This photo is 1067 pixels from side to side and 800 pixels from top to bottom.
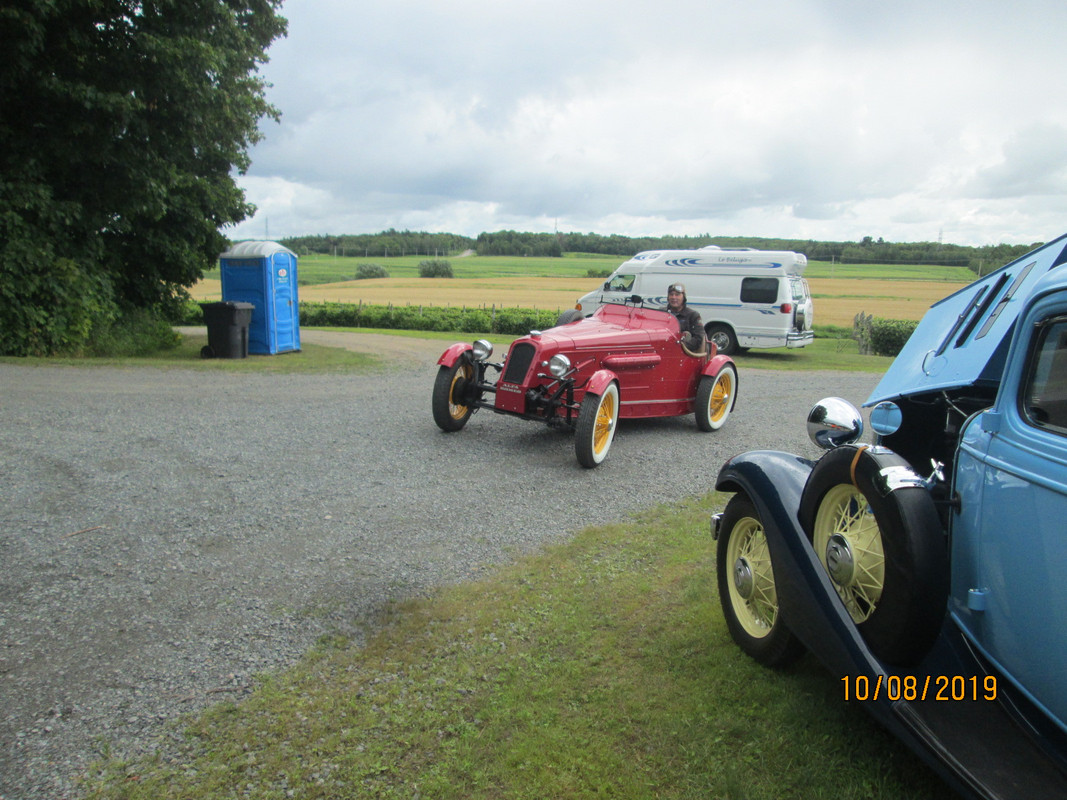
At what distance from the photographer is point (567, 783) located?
265 cm

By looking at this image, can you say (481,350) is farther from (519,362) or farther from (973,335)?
(973,335)

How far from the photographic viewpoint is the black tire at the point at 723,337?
62.4ft

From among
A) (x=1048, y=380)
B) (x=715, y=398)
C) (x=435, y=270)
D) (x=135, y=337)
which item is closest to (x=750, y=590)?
(x=1048, y=380)

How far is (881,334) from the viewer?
2459 cm

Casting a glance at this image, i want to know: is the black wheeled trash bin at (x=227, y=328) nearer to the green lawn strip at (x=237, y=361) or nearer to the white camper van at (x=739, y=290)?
the green lawn strip at (x=237, y=361)

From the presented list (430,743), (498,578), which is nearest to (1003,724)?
(430,743)

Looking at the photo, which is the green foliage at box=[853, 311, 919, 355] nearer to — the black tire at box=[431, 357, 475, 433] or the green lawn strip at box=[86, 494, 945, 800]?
the black tire at box=[431, 357, 475, 433]

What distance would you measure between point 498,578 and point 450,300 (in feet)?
131

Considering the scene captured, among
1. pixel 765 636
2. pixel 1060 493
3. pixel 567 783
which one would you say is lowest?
pixel 567 783

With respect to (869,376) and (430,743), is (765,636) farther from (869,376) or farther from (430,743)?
(869,376)

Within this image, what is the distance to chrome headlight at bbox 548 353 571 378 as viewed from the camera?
736cm

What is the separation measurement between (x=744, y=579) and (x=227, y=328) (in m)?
13.9

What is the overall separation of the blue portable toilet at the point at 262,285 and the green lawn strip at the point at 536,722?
1321 centimetres

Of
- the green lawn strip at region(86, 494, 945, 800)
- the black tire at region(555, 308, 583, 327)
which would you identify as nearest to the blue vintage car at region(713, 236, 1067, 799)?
the green lawn strip at region(86, 494, 945, 800)
